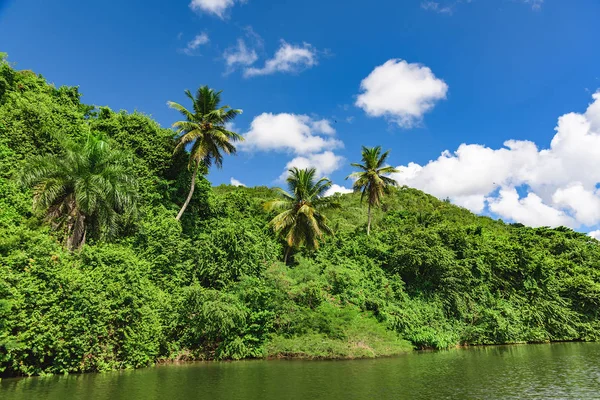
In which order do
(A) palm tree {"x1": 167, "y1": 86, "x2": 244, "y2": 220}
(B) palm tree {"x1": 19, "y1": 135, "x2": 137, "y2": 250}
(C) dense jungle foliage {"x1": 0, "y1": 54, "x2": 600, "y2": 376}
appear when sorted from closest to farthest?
(C) dense jungle foliage {"x1": 0, "y1": 54, "x2": 600, "y2": 376}, (B) palm tree {"x1": 19, "y1": 135, "x2": 137, "y2": 250}, (A) palm tree {"x1": 167, "y1": 86, "x2": 244, "y2": 220}

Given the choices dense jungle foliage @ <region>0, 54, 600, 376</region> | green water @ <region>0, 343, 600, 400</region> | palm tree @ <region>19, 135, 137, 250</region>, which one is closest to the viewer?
green water @ <region>0, 343, 600, 400</region>

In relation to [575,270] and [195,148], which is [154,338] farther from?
[575,270]

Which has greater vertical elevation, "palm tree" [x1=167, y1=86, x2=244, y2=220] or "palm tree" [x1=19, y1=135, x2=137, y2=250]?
"palm tree" [x1=167, y1=86, x2=244, y2=220]

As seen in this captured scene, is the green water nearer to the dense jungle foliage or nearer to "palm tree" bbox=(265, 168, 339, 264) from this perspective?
the dense jungle foliage

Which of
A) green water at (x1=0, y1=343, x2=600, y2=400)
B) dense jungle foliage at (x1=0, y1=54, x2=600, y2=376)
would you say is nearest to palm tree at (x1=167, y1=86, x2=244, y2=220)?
dense jungle foliage at (x1=0, y1=54, x2=600, y2=376)

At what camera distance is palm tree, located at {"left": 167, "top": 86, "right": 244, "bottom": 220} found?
2920cm

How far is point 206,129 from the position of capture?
98.4 ft

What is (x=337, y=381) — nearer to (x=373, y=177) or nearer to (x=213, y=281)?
(x=213, y=281)

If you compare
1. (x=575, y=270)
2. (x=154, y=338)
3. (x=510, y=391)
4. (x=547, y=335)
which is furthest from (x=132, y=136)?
(x=575, y=270)

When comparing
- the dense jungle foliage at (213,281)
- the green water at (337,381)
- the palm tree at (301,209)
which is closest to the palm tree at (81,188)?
the dense jungle foliage at (213,281)

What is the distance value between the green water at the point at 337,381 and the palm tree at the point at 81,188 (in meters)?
8.72

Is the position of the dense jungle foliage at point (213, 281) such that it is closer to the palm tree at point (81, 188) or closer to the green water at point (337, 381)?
the palm tree at point (81, 188)

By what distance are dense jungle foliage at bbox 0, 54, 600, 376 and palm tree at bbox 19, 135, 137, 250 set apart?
0.92m

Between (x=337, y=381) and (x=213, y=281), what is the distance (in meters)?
13.3
